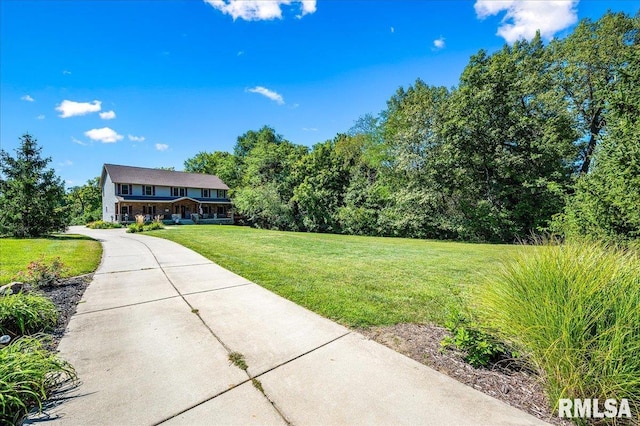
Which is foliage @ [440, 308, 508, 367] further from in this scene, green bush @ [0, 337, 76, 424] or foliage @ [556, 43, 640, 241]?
foliage @ [556, 43, 640, 241]

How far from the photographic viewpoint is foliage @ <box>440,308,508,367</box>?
8.73 feet

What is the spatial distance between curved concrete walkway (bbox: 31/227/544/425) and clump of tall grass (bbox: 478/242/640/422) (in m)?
0.53

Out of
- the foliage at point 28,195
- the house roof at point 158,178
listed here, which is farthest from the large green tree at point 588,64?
the house roof at point 158,178

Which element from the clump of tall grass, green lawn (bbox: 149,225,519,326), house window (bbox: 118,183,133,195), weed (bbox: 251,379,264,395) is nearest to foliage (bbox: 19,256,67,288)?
green lawn (bbox: 149,225,519,326)

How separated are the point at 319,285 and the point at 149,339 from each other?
10.4 feet

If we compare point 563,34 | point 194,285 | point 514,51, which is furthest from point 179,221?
point 563,34

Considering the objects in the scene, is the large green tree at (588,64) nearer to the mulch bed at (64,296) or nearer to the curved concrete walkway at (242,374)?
the curved concrete walkway at (242,374)

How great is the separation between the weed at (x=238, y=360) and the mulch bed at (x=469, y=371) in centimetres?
154

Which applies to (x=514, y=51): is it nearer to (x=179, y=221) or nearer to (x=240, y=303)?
(x=240, y=303)

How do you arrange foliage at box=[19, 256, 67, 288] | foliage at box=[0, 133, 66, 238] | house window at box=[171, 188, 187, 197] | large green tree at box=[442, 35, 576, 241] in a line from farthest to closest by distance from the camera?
house window at box=[171, 188, 187, 197] < large green tree at box=[442, 35, 576, 241] < foliage at box=[0, 133, 66, 238] < foliage at box=[19, 256, 67, 288]

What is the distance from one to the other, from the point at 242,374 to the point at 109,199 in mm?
38797

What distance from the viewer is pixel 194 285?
18.1 feet

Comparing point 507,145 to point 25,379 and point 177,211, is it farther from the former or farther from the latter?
point 177,211

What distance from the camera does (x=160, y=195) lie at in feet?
110
